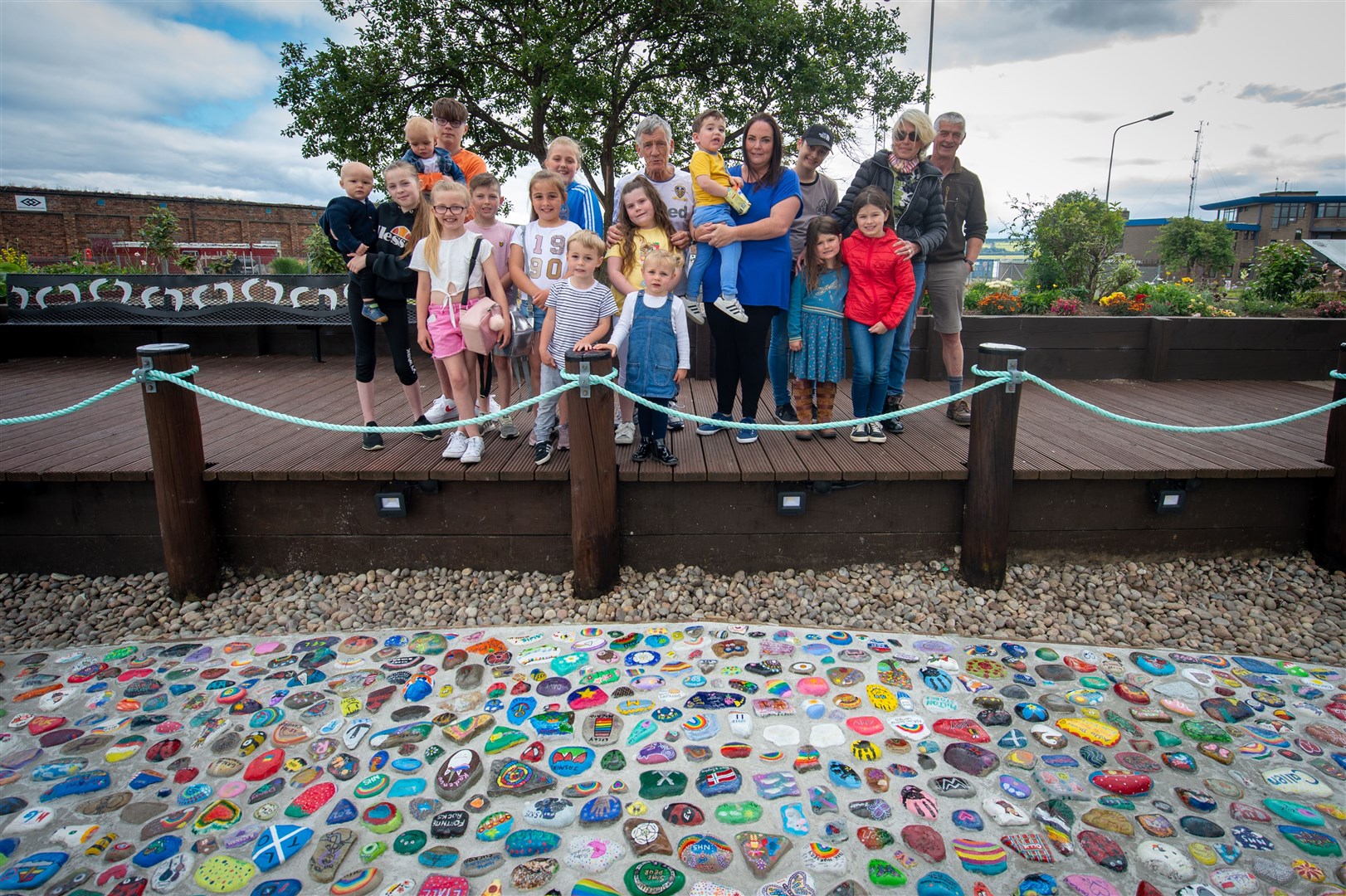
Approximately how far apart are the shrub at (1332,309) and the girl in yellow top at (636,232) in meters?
7.43

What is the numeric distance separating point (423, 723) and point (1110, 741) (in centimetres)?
251

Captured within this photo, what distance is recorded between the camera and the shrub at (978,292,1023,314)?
25.9 ft

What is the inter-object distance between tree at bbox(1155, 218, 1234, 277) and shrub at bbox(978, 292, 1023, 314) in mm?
41880

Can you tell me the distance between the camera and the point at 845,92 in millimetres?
14781

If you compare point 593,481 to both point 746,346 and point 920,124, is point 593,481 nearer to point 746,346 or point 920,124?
point 746,346

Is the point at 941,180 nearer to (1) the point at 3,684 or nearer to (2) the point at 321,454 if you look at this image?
(2) the point at 321,454

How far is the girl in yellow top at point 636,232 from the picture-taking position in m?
3.84

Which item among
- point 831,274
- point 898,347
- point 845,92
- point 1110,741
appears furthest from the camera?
point 845,92

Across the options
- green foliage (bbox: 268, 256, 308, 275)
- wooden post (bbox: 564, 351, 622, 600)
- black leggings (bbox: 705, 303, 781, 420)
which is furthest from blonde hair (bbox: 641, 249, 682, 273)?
green foliage (bbox: 268, 256, 308, 275)

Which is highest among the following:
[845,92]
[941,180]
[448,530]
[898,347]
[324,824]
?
[845,92]

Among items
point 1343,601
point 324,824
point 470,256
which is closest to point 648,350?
point 470,256

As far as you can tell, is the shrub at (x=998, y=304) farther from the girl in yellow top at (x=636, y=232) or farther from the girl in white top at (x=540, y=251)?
the girl in white top at (x=540, y=251)

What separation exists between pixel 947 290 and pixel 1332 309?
5.65 m

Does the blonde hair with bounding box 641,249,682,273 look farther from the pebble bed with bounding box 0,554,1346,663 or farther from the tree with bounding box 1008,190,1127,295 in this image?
the tree with bounding box 1008,190,1127,295
